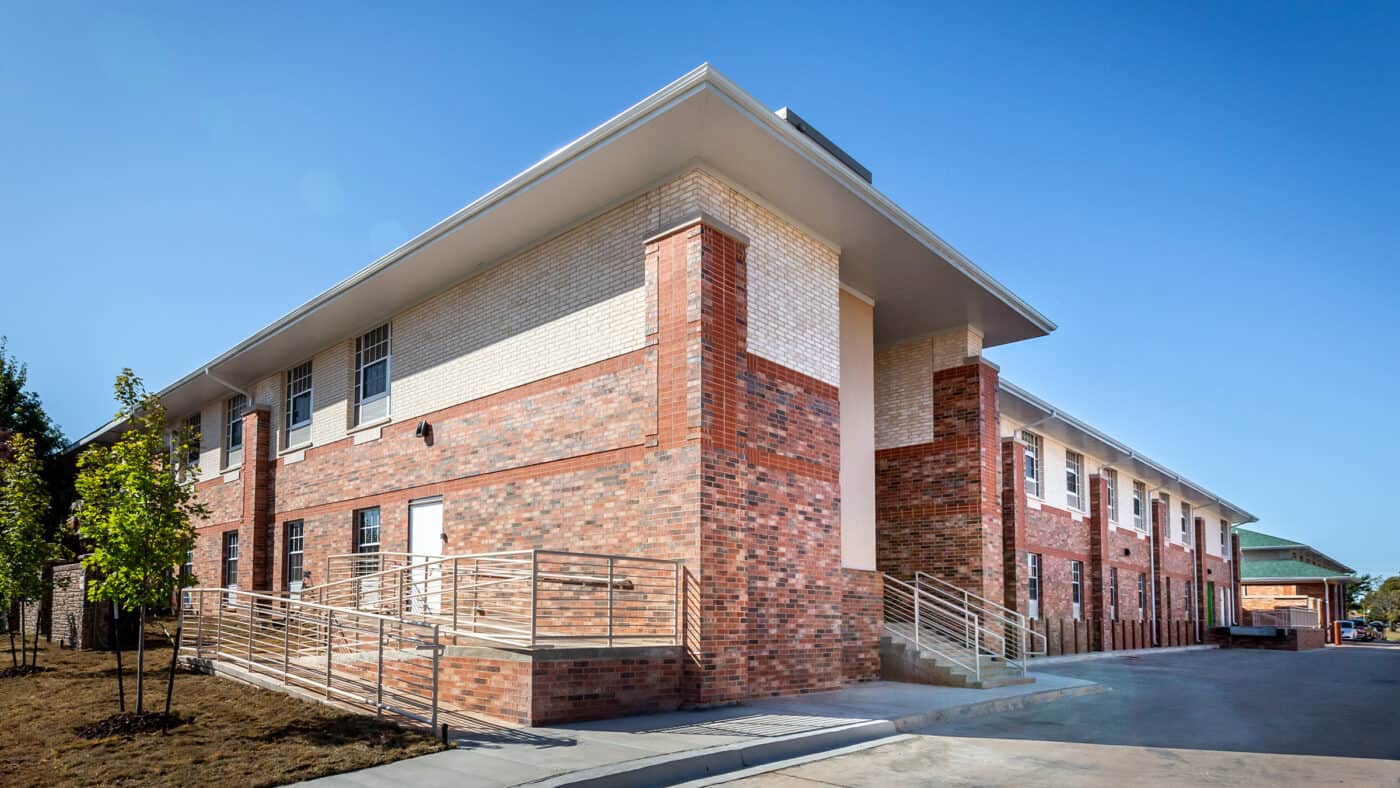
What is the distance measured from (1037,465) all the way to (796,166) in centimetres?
1756

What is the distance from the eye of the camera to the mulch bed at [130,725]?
944 centimetres

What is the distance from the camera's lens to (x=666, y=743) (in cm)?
912

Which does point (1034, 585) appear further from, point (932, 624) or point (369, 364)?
point (369, 364)

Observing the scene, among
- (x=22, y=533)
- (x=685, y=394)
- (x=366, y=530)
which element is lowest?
(x=366, y=530)

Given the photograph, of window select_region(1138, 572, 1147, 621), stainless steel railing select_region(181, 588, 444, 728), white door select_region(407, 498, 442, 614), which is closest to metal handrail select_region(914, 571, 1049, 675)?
white door select_region(407, 498, 442, 614)

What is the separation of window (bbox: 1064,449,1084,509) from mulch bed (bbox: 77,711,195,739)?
→ 25501mm

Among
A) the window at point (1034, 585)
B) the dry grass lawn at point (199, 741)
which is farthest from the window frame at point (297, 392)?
the window at point (1034, 585)

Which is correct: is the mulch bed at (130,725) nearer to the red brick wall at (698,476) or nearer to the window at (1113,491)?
the red brick wall at (698,476)

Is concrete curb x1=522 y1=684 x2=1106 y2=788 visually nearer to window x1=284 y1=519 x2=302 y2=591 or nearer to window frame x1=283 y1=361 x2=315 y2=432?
window x1=284 y1=519 x2=302 y2=591

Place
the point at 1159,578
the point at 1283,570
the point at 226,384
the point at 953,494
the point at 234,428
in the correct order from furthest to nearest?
the point at 1283,570 → the point at 1159,578 → the point at 234,428 → the point at 226,384 → the point at 953,494

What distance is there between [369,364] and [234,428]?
8272 millimetres

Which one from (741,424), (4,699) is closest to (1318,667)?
(741,424)

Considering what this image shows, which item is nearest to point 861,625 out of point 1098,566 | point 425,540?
point 425,540

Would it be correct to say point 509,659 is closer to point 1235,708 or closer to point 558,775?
point 558,775
